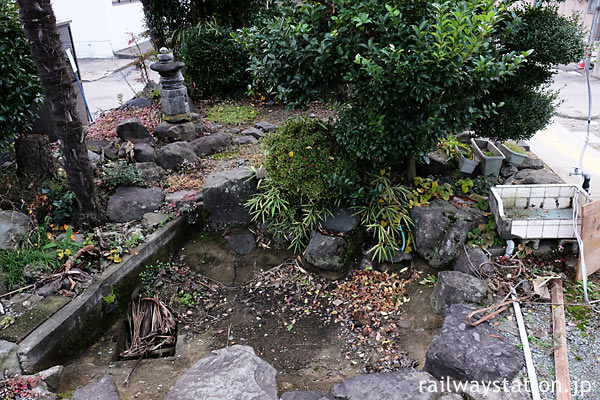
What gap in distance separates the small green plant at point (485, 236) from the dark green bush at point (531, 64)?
1.29 m

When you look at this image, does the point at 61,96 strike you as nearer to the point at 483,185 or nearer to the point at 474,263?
the point at 474,263

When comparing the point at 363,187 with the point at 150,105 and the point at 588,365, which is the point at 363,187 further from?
the point at 150,105

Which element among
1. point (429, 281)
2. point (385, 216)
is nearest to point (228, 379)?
point (429, 281)

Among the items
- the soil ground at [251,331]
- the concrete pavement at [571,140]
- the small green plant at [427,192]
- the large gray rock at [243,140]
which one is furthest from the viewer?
the large gray rock at [243,140]

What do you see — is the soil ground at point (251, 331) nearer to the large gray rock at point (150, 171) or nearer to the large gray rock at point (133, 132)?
the large gray rock at point (150, 171)

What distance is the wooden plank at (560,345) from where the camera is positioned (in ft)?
10.9

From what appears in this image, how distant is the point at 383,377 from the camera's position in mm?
3604

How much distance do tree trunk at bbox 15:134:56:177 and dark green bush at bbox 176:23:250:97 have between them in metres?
4.71

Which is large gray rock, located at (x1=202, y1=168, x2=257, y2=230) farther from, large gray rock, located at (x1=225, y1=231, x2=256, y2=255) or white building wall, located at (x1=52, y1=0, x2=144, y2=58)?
white building wall, located at (x1=52, y1=0, x2=144, y2=58)

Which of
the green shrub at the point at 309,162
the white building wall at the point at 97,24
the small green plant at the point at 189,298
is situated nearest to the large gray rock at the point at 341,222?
the green shrub at the point at 309,162

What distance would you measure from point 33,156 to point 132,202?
4.24ft

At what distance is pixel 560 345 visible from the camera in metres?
3.62

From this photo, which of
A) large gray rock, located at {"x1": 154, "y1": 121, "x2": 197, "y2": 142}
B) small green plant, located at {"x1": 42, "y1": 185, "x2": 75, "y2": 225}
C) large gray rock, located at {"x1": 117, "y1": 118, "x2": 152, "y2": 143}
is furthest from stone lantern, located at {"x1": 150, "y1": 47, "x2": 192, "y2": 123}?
small green plant, located at {"x1": 42, "y1": 185, "x2": 75, "y2": 225}

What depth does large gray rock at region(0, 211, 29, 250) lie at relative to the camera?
15.4ft
